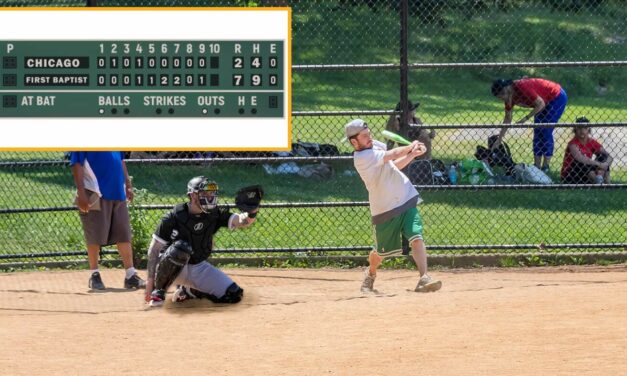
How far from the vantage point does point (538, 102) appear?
608 inches

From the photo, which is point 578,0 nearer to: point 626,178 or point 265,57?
point 626,178

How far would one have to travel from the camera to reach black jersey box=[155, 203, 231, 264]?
1113 cm

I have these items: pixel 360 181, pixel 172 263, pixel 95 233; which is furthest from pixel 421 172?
pixel 172 263

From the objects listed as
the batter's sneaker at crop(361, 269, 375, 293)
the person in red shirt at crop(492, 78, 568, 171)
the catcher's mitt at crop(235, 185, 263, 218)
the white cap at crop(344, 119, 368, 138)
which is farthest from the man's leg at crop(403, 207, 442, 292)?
the person in red shirt at crop(492, 78, 568, 171)

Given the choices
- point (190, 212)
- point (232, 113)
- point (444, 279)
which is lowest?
point (444, 279)

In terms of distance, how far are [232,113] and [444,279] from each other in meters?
2.97

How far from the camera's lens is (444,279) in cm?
1248

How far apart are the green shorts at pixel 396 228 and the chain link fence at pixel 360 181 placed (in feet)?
4.90

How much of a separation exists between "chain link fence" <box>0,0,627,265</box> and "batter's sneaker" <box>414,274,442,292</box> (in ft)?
6.07

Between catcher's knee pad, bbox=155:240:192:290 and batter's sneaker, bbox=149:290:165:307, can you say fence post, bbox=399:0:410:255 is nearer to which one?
catcher's knee pad, bbox=155:240:192:290

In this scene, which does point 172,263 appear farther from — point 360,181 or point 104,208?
point 360,181

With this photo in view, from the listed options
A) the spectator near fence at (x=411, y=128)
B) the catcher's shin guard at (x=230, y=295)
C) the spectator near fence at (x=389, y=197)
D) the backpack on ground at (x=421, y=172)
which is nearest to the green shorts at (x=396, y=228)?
the spectator near fence at (x=389, y=197)

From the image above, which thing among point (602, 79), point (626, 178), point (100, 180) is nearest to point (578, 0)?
point (602, 79)

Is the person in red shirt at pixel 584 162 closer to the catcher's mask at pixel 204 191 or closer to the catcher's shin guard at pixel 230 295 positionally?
the catcher's shin guard at pixel 230 295
